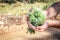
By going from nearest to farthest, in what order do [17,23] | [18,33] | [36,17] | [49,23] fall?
[49,23], [36,17], [18,33], [17,23]

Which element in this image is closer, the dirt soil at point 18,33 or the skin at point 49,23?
the skin at point 49,23

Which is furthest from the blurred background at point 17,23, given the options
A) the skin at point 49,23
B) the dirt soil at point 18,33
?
the skin at point 49,23

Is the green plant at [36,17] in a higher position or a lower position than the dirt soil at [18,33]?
higher

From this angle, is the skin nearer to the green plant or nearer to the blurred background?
the green plant

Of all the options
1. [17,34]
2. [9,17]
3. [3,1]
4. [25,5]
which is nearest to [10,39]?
[17,34]

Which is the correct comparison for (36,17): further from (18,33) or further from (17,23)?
(17,23)

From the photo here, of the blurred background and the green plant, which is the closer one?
the green plant

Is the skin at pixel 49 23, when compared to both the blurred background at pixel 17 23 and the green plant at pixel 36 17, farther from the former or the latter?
the blurred background at pixel 17 23

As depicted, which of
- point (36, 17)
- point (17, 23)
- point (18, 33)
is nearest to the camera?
point (36, 17)

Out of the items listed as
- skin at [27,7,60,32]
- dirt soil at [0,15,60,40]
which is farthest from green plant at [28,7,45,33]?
dirt soil at [0,15,60,40]

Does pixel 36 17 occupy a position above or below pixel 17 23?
above

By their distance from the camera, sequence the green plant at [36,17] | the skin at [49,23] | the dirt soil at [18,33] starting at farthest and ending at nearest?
the dirt soil at [18,33], the green plant at [36,17], the skin at [49,23]

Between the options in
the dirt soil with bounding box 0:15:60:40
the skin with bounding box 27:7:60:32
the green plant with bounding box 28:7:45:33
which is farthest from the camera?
the dirt soil with bounding box 0:15:60:40

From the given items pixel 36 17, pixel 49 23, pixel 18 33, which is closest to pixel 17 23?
pixel 18 33
